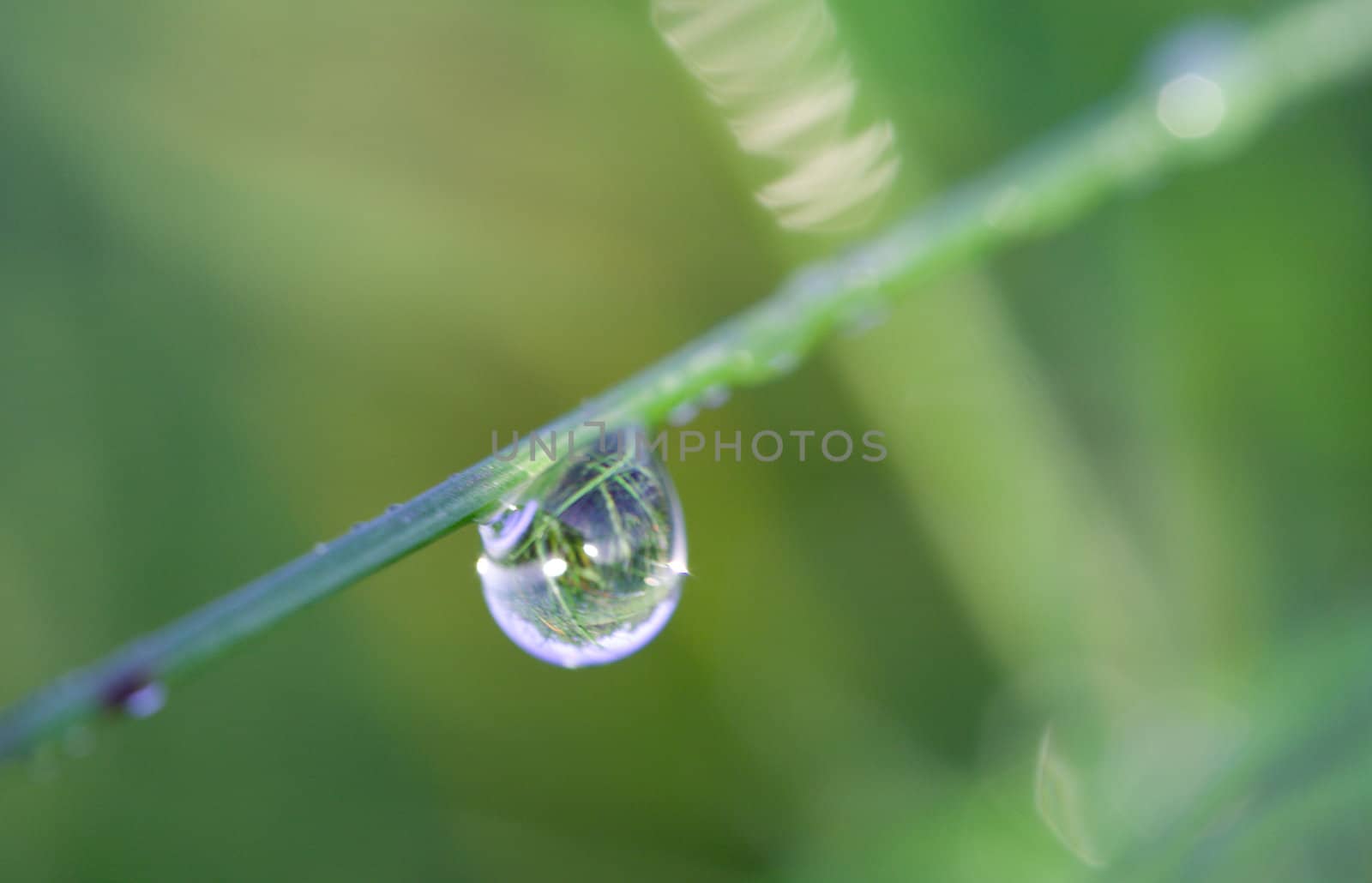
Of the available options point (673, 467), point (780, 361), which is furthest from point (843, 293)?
point (673, 467)

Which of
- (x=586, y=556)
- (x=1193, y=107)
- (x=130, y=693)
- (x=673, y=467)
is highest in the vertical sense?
(x=673, y=467)

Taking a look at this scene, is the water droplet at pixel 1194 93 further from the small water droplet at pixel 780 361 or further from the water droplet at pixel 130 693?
the water droplet at pixel 130 693

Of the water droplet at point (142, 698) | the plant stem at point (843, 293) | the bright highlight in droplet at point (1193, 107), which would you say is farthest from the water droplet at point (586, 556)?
the bright highlight in droplet at point (1193, 107)

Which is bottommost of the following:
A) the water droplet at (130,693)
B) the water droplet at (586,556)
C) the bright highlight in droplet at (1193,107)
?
the water droplet at (130,693)

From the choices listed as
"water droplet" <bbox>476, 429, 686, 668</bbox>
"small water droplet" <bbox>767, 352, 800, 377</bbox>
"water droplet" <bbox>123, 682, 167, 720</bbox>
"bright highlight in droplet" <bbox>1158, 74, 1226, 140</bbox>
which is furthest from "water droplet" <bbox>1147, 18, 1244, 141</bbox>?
"water droplet" <bbox>123, 682, 167, 720</bbox>

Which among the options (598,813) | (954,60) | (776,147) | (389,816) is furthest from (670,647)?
(954,60)

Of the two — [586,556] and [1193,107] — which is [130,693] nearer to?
[586,556]

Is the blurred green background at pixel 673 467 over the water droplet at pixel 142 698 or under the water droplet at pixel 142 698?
over

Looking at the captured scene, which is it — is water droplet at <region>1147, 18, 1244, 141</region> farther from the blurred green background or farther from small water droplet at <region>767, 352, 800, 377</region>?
the blurred green background
